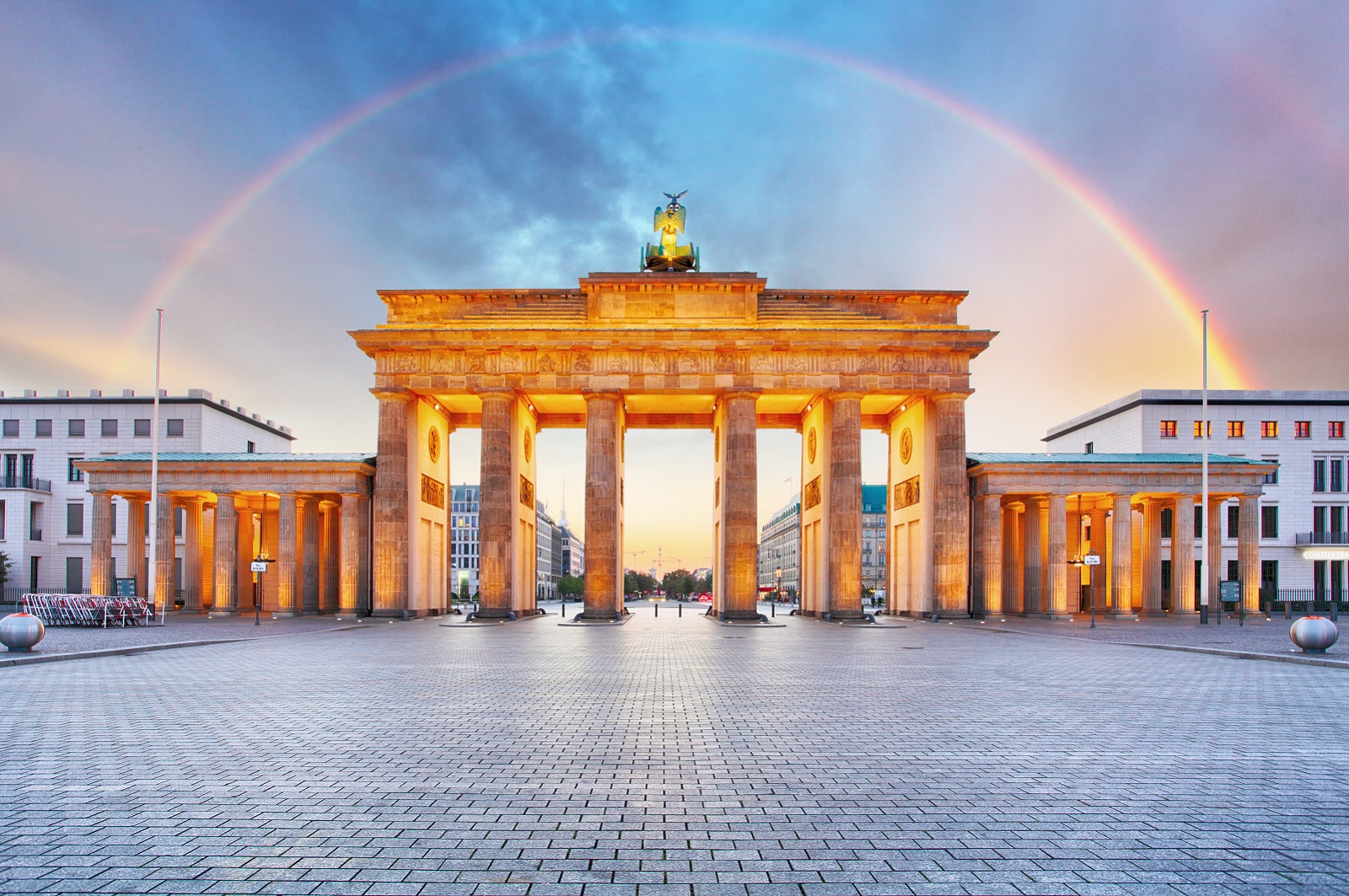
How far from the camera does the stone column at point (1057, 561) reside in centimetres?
4559

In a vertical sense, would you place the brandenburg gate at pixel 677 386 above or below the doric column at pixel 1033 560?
above

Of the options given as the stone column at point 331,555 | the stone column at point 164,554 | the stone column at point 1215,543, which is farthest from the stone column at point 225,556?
the stone column at point 1215,543

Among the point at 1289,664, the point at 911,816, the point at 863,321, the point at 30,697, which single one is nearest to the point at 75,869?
the point at 911,816

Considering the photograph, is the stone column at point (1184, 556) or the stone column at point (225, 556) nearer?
the stone column at point (1184, 556)

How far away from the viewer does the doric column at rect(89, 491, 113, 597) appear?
1794 inches

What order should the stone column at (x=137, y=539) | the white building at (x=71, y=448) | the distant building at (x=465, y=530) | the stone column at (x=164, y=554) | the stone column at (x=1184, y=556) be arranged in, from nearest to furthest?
the stone column at (x=1184, y=556) < the stone column at (x=164, y=554) < the stone column at (x=137, y=539) < the white building at (x=71, y=448) < the distant building at (x=465, y=530)

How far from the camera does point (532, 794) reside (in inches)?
300

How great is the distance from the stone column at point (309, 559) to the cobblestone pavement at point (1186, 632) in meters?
36.0

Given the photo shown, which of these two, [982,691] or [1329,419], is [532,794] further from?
[1329,419]

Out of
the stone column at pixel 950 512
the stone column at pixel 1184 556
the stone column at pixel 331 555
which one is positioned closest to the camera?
the stone column at pixel 950 512

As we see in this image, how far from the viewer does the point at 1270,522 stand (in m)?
67.1

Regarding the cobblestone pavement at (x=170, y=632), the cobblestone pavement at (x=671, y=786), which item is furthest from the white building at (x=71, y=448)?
the cobblestone pavement at (x=671, y=786)

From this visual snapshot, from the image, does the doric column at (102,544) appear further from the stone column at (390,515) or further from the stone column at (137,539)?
the stone column at (390,515)

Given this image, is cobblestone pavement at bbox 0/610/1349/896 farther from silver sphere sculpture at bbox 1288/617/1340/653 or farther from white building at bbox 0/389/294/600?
white building at bbox 0/389/294/600
